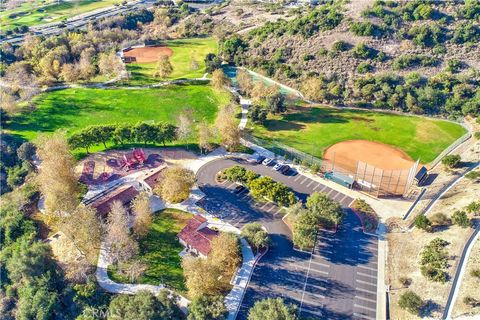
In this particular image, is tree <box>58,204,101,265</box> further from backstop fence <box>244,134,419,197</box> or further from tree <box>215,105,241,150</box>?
backstop fence <box>244,134,419,197</box>

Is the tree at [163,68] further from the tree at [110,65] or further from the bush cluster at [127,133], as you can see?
the bush cluster at [127,133]

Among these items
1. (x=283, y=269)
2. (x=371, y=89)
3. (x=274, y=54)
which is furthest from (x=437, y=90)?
(x=283, y=269)

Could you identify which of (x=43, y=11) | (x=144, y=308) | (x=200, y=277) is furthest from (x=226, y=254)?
(x=43, y=11)

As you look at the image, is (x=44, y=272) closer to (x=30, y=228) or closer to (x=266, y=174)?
(x=30, y=228)

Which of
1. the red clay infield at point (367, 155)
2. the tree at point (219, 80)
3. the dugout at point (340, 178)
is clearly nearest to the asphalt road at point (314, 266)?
the dugout at point (340, 178)

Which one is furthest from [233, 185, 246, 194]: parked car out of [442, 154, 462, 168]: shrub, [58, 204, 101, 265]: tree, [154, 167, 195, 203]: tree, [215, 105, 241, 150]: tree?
[442, 154, 462, 168]: shrub

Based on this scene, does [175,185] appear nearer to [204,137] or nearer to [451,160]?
[204,137]
